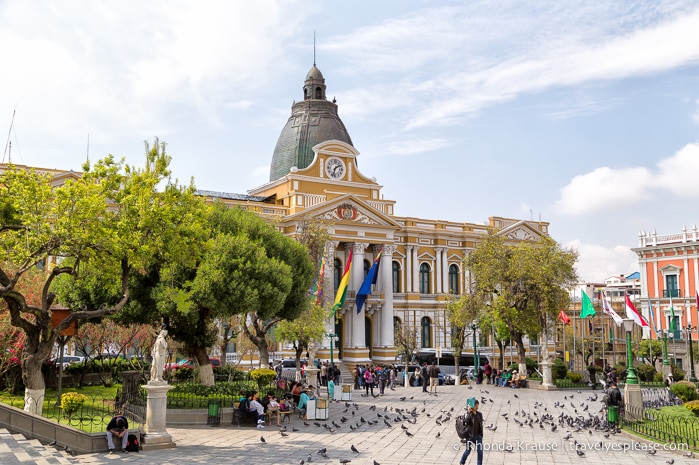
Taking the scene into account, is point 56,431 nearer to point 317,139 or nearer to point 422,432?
point 422,432

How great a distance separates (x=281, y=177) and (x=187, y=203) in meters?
33.2

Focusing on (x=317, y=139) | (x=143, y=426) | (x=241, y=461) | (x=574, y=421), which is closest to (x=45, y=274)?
(x=143, y=426)

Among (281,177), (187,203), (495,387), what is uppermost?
(281,177)

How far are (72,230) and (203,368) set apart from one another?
8046 mm

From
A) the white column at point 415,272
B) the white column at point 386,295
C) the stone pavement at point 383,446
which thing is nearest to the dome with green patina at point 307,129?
the white column at point 386,295

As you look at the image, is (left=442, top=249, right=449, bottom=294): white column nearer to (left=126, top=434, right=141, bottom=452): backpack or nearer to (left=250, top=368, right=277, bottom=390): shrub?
(left=250, top=368, right=277, bottom=390): shrub

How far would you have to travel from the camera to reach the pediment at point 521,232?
57.2 m

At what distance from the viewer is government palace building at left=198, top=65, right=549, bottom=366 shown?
47.5 meters

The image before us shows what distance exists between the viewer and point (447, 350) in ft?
170

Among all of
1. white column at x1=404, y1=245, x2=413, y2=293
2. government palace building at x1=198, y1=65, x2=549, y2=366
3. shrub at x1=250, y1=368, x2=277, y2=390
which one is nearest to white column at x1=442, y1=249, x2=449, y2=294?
government palace building at x1=198, y1=65, x2=549, y2=366

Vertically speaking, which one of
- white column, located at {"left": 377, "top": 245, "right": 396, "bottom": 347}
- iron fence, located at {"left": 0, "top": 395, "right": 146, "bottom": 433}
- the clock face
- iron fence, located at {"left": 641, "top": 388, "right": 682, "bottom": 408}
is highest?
the clock face

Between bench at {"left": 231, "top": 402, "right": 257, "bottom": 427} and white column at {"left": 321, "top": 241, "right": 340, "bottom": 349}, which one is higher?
white column at {"left": 321, "top": 241, "right": 340, "bottom": 349}

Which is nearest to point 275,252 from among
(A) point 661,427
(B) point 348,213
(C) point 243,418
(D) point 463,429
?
(C) point 243,418

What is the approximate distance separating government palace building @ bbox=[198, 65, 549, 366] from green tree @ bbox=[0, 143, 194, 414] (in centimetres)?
2473
